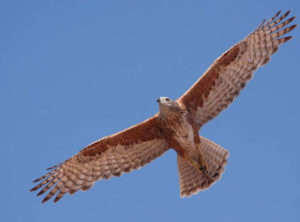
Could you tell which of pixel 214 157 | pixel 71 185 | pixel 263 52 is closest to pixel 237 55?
pixel 263 52

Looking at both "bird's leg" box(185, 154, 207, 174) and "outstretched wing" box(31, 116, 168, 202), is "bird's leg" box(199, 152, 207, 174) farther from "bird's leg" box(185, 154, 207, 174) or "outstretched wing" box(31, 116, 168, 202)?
"outstretched wing" box(31, 116, 168, 202)

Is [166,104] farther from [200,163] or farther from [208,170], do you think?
[208,170]

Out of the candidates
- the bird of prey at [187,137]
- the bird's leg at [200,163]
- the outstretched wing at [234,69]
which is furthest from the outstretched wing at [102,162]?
the outstretched wing at [234,69]

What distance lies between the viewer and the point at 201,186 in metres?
11.3

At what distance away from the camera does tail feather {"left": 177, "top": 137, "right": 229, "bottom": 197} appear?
11.2 metres

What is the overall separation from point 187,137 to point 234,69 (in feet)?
5.22

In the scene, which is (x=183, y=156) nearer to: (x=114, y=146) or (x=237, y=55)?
(x=114, y=146)

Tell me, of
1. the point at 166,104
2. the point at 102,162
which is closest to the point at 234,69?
the point at 166,104

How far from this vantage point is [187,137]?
35.3ft

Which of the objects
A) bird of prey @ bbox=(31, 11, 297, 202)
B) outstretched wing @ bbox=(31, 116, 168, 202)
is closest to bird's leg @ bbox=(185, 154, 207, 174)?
bird of prey @ bbox=(31, 11, 297, 202)

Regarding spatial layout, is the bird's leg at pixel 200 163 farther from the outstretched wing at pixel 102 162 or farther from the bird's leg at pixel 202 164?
the outstretched wing at pixel 102 162

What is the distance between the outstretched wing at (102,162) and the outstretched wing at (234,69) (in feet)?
3.62

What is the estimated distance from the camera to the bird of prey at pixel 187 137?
1088cm

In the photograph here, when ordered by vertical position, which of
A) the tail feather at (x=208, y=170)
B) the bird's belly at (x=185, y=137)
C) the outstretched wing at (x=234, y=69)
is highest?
the outstretched wing at (x=234, y=69)
